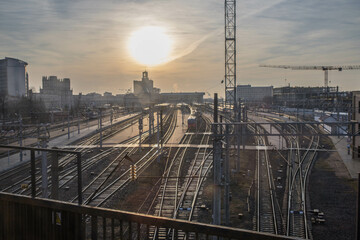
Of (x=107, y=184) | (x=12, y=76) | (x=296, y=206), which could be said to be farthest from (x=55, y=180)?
(x=12, y=76)

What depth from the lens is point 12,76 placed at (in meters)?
57.6

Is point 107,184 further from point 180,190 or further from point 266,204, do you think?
point 266,204

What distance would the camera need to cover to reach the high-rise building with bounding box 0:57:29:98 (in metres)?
56.5

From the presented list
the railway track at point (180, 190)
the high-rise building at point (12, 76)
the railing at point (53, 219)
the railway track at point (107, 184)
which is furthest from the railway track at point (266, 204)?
the high-rise building at point (12, 76)

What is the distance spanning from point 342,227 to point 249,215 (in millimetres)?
2296

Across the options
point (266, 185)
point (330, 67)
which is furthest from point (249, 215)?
point (330, 67)

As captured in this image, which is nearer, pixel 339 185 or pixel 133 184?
pixel 133 184

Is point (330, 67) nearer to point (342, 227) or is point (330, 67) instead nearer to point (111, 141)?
point (111, 141)

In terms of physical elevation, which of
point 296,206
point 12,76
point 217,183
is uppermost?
point 12,76

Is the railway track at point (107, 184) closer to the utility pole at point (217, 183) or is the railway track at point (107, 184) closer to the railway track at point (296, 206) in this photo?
the utility pole at point (217, 183)

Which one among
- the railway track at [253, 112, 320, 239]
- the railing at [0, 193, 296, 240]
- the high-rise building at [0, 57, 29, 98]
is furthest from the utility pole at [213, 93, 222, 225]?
the high-rise building at [0, 57, 29, 98]

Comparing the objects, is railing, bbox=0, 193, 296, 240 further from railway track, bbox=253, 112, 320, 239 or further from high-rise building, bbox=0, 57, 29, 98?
high-rise building, bbox=0, 57, 29, 98

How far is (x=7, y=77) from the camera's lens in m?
56.7

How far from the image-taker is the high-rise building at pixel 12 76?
5653cm
